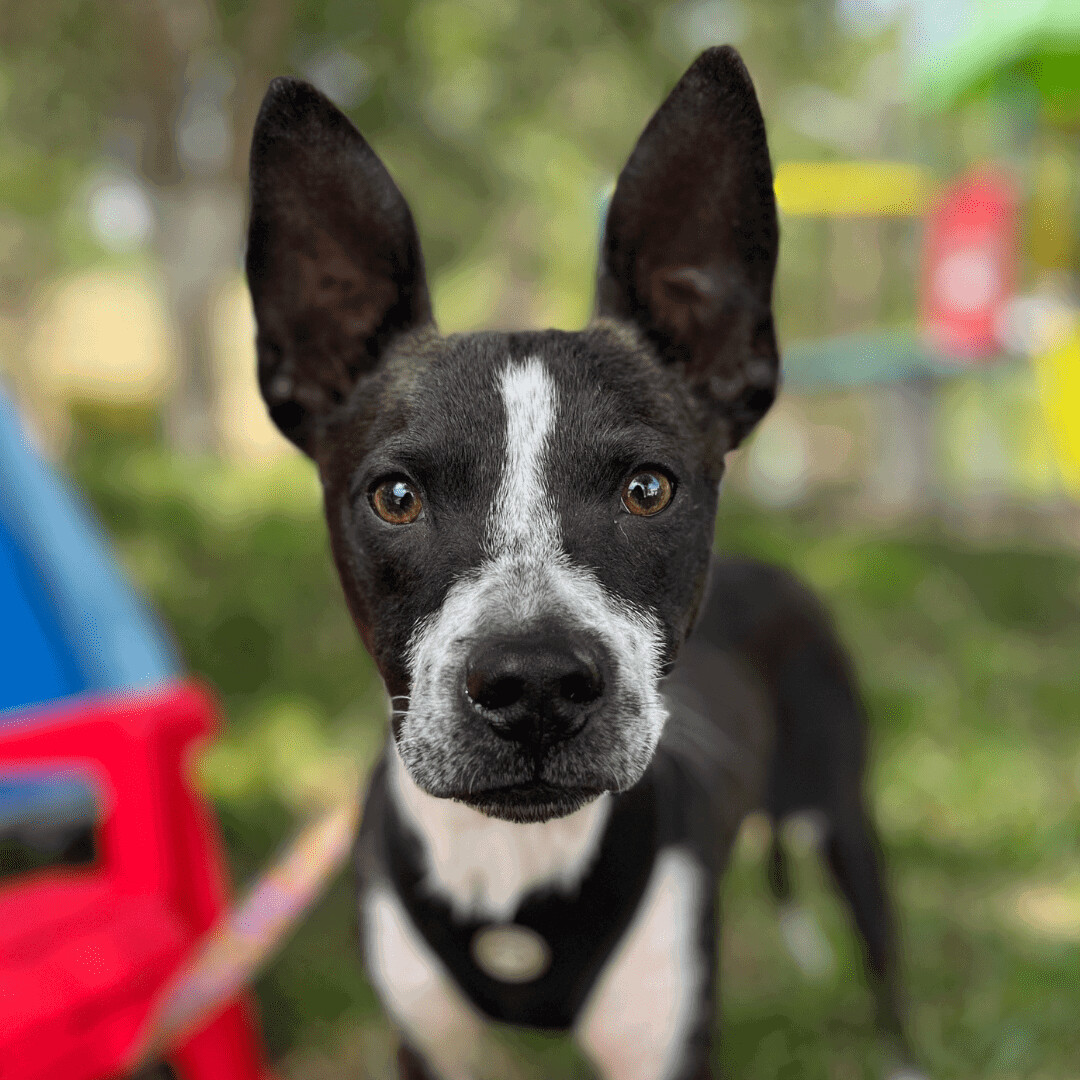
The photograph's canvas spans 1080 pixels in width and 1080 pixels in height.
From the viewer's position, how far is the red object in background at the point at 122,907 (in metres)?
2.42

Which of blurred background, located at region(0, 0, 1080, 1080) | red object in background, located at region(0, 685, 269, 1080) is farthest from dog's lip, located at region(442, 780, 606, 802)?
red object in background, located at region(0, 685, 269, 1080)

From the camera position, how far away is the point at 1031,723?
5.52 m

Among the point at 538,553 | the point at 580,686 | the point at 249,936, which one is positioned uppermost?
the point at 538,553

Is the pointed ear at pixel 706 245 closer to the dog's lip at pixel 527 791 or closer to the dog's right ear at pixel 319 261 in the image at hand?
the dog's right ear at pixel 319 261

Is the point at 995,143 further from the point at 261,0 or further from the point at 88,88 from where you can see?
the point at 88,88

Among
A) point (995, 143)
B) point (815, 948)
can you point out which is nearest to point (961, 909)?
point (815, 948)

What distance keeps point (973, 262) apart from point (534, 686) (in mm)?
7475

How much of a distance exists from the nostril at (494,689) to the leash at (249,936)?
992 mm

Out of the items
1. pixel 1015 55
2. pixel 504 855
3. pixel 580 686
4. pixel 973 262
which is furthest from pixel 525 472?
pixel 1015 55

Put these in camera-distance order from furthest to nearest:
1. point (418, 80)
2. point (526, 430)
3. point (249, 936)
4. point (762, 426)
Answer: point (418, 80) < point (762, 426) < point (249, 936) < point (526, 430)

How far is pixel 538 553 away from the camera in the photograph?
1.63 meters

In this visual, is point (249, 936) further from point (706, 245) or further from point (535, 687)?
point (706, 245)

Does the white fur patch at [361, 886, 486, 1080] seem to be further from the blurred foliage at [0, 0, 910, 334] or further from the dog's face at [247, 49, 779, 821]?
the blurred foliage at [0, 0, 910, 334]

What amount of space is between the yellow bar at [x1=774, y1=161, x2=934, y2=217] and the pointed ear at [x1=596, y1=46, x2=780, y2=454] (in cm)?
645
